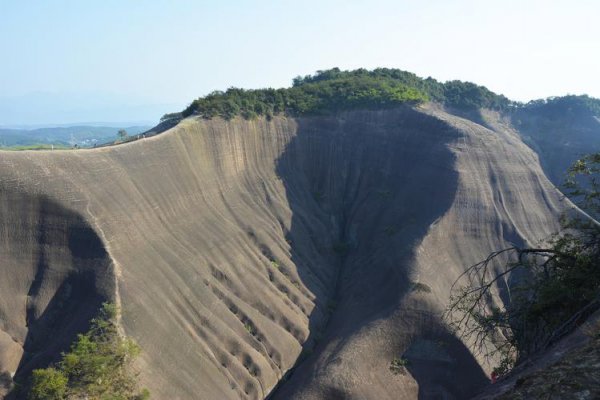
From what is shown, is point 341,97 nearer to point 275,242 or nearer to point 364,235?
point 364,235

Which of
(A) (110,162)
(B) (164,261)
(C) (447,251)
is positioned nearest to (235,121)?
(A) (110,162)

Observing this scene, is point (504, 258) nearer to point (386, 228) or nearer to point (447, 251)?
point (447, 251)

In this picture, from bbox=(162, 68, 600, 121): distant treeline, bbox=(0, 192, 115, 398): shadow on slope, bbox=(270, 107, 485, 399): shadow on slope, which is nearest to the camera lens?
bbox=(0, 192, 115, 398): shadow on slope

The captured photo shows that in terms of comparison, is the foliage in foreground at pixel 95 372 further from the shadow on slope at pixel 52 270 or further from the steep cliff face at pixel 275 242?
the shadow on slope at pixel 52 270

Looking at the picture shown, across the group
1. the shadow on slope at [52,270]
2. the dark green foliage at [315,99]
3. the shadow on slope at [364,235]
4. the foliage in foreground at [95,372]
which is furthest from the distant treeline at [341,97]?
the foliage in foreground at [95,372]

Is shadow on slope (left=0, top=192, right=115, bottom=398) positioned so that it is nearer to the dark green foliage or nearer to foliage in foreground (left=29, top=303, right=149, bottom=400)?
foliage in foreground (left=29, top=303, right=149, bottom=400)

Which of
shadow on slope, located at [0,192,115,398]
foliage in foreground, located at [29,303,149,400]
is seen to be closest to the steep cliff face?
shadow on slope, located at [0,192,115,398]
